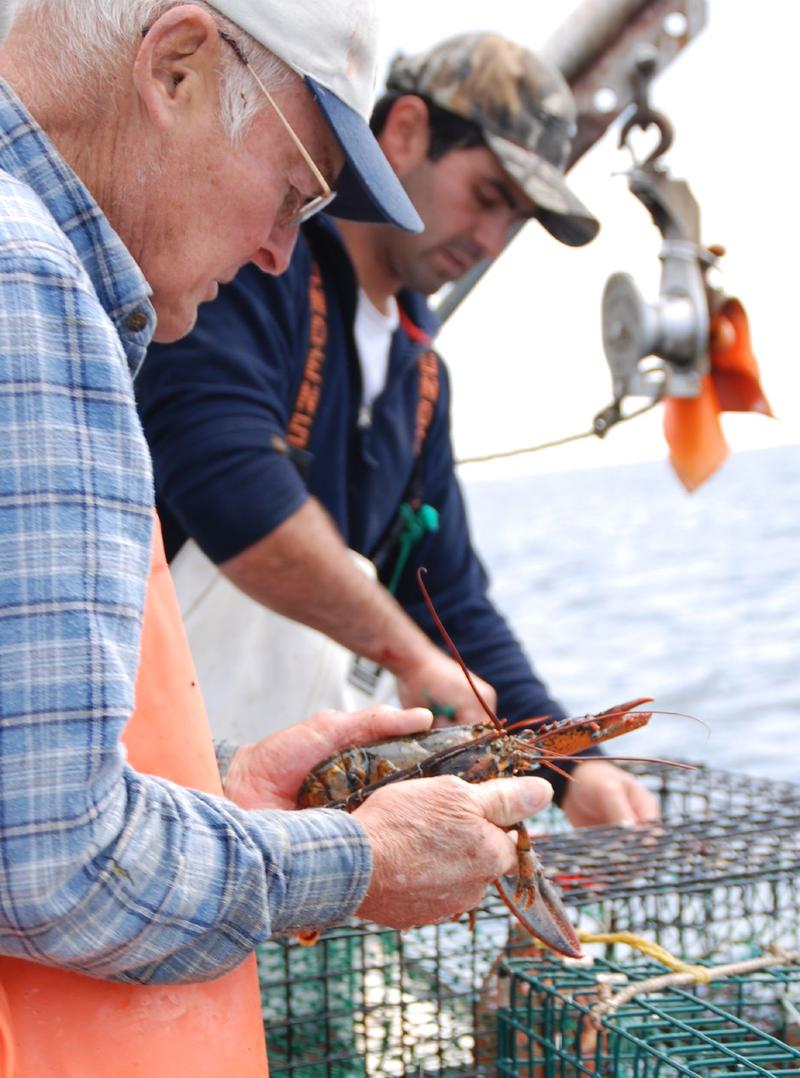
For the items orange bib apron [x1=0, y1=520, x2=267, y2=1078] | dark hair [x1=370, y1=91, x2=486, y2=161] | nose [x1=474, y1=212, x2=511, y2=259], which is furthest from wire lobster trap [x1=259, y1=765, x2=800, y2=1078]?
dark hair [x1=370, y1=91, x2=486, y2=161]

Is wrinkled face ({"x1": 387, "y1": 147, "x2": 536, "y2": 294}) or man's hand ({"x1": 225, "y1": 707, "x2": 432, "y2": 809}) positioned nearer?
man's hand ({"x1": 225, "y1": 707, "x2": 432, "y2": 809})

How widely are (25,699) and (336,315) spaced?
221 centimetres

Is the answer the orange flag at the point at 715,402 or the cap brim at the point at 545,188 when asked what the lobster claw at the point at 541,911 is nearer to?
the cap brim at the point at 545,188

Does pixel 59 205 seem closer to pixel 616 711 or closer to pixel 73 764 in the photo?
pixel 73 764

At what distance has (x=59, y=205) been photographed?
4.53 feet

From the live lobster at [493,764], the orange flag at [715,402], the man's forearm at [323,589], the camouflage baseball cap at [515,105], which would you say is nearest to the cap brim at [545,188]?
the camouflage baseball cap at [515,105]

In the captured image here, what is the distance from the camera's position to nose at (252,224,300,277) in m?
1.73

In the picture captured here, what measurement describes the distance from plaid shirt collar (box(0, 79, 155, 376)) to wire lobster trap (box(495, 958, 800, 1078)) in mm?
1210

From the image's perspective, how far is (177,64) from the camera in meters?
1.46

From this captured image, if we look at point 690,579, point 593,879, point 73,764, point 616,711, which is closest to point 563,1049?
point 593,879

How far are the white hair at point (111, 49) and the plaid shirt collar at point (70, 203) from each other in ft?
0.29

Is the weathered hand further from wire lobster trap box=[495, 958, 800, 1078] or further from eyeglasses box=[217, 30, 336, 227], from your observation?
eyeglasses box=[217, 30, 336, 227]

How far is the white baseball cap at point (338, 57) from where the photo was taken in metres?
1.49

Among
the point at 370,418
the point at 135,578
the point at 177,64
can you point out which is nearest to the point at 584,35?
the point at 370,418
